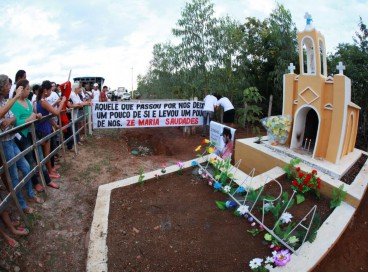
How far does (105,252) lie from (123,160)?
3.51 m

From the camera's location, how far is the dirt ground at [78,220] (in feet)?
9.99

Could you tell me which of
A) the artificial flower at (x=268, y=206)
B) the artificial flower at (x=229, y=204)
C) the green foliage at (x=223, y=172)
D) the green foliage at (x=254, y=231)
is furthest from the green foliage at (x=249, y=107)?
the green foliage at (x=254, y=231)

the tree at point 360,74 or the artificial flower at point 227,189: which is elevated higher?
the tree at point 360,74

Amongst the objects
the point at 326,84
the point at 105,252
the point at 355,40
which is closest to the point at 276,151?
the point at 326,84

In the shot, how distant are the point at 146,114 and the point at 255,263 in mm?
6683

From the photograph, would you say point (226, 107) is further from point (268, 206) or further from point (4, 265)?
point (4, 265)

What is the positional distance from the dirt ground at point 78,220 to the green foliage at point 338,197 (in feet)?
1.27

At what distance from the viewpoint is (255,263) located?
270cm

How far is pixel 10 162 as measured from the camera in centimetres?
308

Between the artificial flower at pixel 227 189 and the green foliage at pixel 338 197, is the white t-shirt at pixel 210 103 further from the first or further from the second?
the green foliage at pixel 338 197

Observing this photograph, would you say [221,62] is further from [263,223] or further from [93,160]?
[263,223]

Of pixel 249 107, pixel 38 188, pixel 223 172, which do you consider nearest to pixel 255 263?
pixel 223 172

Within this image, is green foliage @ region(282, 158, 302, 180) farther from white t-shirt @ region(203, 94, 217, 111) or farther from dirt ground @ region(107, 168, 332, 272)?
white t-shirt @ region(203, 94, 217, 111)

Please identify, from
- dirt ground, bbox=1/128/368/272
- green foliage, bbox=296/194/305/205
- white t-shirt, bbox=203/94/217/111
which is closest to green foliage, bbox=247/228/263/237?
dirt ground, bbox=1/128/368/272
